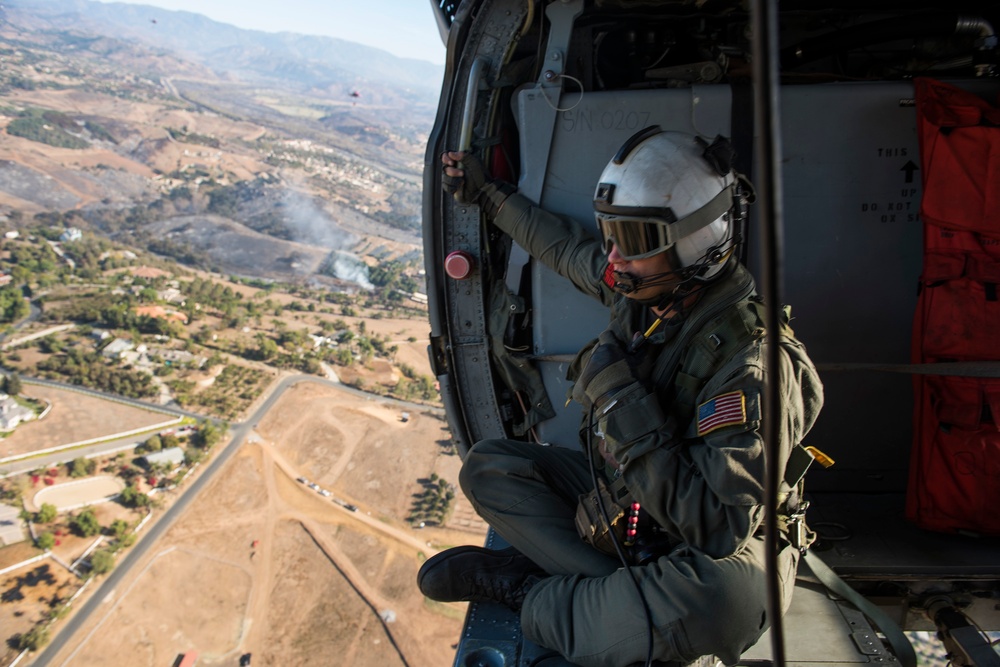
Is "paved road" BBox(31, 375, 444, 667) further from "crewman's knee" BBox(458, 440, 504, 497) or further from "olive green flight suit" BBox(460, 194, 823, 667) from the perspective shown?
"olive green flight suit" BBox(460, 194, 823, 667)

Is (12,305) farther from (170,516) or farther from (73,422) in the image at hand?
(170,516)

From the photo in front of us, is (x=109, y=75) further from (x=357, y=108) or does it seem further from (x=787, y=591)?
(x=787, y=591)

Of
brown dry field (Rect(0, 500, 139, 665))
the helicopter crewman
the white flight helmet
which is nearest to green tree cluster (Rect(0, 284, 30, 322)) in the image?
brown dry field (Rect(0, 500, 139, 665))

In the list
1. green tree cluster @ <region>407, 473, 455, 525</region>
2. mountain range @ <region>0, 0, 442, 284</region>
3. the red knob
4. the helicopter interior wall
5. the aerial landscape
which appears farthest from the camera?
mountain range @ <region>0, 0, 442, 284</region>

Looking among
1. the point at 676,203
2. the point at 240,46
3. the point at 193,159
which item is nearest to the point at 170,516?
the point at 676,203

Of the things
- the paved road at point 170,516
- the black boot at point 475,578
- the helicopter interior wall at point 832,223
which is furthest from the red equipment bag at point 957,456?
the paved road at point 170,516
